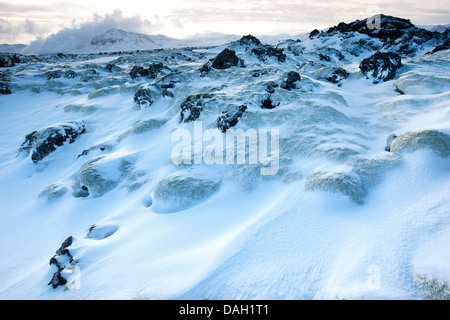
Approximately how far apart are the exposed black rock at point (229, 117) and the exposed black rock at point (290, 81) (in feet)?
19.9

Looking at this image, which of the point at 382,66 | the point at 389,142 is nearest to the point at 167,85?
the point at 382,66

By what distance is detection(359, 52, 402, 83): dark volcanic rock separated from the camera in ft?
69.6

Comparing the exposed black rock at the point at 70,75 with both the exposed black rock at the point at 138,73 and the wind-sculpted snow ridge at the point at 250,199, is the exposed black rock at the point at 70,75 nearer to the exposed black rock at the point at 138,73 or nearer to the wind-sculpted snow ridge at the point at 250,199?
the exposed black rock at the point at 138,73

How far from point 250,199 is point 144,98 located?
64.9 feet

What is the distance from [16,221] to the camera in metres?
12.8

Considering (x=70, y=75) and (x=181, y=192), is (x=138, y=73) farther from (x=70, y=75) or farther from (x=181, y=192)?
(x=181, y=192)

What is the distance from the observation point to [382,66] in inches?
848

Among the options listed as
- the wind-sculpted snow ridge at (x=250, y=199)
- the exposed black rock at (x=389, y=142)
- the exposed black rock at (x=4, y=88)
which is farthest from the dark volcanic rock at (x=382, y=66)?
the exposed black rock at (x=4, y=88)

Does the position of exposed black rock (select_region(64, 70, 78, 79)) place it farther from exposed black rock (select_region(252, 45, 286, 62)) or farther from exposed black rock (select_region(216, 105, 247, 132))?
exposed black rock (select_region(216, 105, 247, 132))

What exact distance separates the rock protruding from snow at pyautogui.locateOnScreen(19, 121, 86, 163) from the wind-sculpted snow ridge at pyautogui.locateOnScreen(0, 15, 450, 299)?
113 millimetres

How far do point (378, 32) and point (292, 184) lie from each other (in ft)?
270
